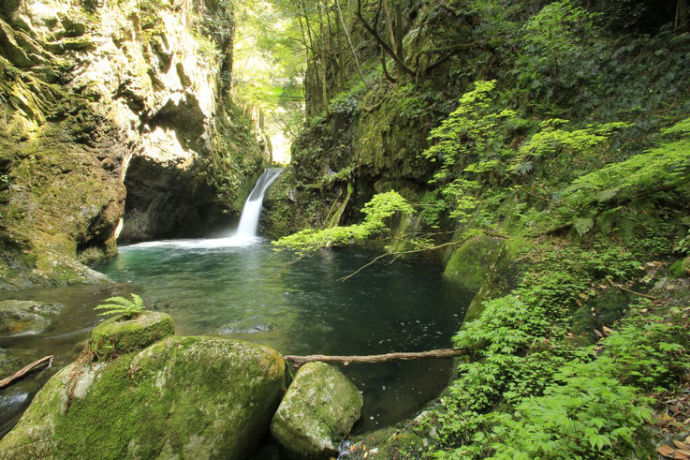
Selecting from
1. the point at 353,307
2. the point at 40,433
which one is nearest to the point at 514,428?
the point at 40,433

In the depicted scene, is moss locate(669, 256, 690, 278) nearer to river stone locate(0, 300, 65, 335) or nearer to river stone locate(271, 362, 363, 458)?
river stone locate(271, 362, 363, 458)

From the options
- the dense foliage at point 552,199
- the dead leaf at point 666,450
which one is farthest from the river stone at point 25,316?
the dead leaf at point 666,450

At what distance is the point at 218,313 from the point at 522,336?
575 cm

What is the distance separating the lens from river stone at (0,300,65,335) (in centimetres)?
510

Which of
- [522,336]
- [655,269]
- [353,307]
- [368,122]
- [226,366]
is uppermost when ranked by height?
[368,122]

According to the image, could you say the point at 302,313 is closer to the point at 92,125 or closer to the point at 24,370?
the point at 24,370

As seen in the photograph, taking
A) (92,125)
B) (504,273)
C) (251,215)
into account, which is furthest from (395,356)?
(251,215)

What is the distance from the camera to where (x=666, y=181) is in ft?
12.2

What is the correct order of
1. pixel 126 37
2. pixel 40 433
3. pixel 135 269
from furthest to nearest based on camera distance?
pixel 126 37, pixel 135 269, pixel 40 433

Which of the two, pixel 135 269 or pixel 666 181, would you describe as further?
pixel 135 269

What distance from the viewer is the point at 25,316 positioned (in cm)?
536

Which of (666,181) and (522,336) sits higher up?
(666,181)

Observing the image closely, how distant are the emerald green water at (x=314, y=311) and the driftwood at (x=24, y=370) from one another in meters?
0.16

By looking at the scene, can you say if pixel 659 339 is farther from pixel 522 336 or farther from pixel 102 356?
pixel 102 356
